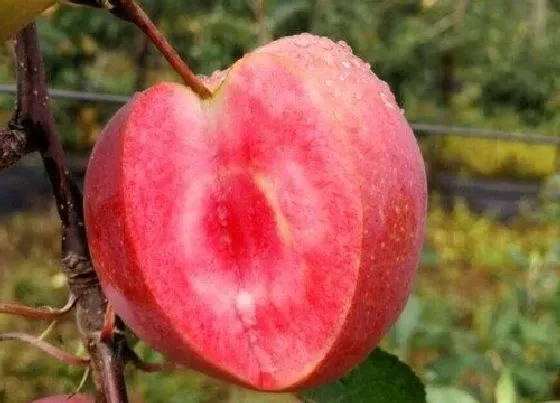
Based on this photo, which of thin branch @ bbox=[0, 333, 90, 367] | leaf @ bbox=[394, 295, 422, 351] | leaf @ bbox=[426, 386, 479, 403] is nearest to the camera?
thin branch @ bbox=[0, 333, 90, 367]

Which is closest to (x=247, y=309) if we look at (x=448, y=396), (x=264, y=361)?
(x=264, y=361)

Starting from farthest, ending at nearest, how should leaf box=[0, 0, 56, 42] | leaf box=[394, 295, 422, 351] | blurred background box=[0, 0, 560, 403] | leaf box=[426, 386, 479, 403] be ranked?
blurred background box=[0, 0, 560, 403] → leaf box=[394, 295, 422, 351] → leaf box=[426, 386, 479, 403] → leaf box=[0, 0, 56, 42]

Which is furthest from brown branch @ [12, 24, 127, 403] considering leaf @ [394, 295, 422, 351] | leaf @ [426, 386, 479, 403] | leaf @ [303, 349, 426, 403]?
leaf @ [394, 295, 422, 351]

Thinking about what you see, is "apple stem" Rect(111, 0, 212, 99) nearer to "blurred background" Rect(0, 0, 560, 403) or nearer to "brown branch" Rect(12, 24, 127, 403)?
"brown branch" Rect(12, 24, 127, 403)

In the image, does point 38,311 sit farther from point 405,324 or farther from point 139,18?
point 405,324

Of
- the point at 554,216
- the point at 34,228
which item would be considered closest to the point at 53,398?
the point at 554,216

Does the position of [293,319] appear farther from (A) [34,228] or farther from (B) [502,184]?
(B) [502,184]
